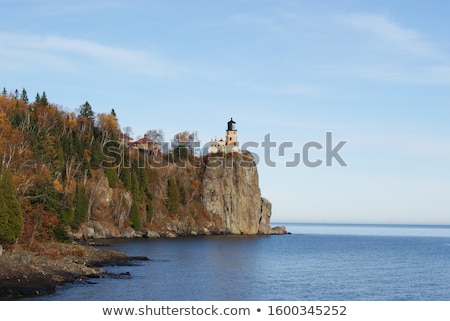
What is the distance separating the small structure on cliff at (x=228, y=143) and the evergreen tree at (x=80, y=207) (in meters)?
63.1

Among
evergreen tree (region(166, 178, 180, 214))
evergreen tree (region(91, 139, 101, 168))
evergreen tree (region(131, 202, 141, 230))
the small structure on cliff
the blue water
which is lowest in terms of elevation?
the blue water

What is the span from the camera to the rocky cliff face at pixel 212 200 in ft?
412

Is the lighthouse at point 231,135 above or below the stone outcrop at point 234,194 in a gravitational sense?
above

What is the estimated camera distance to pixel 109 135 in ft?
389

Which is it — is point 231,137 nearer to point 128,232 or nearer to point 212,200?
point 212,200

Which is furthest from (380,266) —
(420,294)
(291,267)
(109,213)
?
(109,213)

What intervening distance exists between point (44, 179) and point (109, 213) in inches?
1891

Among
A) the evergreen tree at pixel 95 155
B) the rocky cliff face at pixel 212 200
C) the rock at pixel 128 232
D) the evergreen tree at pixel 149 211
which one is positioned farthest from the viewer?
the rocky cliff face at pixel 212 200

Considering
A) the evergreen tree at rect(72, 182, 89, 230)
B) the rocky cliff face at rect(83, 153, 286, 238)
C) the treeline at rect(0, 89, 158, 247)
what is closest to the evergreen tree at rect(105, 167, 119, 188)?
the treeline at rect(0, 89, 158, 247)

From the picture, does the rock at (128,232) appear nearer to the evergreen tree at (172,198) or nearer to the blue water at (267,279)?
the evergreen tree at (172,198)

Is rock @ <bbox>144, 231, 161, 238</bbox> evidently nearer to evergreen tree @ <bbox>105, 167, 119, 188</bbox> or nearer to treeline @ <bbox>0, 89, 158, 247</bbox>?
treeline @ <bbox>0, 89, 158, 247</bbox>

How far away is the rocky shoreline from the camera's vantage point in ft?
124

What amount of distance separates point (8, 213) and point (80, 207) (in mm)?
48920

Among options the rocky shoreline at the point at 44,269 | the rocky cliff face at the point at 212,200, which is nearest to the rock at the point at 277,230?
the rocky cliff face at the point at 212,200
